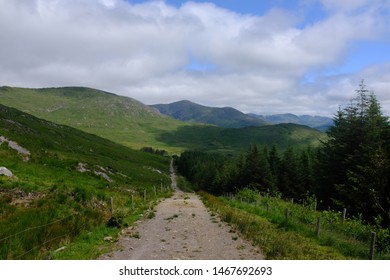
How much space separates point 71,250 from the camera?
13.4 metres

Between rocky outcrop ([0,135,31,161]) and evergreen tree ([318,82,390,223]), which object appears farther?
rocky outcrop ([0,135,31,161])

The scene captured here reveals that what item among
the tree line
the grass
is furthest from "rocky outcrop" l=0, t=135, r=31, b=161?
the tree line

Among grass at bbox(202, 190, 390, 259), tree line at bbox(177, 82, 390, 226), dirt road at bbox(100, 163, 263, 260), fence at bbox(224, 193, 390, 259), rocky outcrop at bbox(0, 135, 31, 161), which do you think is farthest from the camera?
rocky outcrop at bbox(0, 135, 31, 161)

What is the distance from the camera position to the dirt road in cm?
1329

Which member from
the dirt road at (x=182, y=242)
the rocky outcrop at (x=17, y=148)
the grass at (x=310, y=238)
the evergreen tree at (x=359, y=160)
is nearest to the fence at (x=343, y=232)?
the grass at (x=310, y=238)

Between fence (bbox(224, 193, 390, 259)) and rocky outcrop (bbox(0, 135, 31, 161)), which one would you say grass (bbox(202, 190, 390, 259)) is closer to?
fence (bbox(224, 193, 390, 259))

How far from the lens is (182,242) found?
1577 centimetres

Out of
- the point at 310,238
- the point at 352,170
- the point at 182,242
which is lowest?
the point at 182,242

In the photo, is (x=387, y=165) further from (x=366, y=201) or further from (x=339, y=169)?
(x=339, y=169)

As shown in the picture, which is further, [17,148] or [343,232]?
[17,148]

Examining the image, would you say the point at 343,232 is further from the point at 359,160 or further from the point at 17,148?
the point at 17,148

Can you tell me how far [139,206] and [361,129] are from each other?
26.7 meters

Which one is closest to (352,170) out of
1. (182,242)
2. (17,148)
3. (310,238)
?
(310,238)

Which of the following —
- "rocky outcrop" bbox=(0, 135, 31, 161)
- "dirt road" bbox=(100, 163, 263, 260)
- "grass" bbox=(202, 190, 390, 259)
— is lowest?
"dirt road" bbox=(100, 163, 263, 260)
